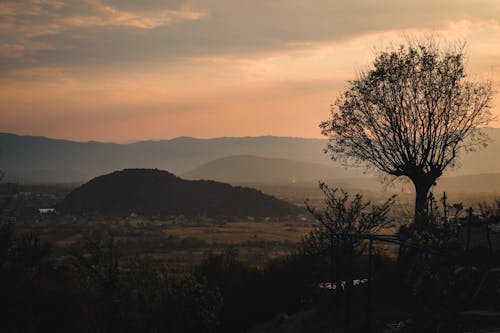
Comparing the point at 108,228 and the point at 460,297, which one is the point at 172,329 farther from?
the point at 108,228

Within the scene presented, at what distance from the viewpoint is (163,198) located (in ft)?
578

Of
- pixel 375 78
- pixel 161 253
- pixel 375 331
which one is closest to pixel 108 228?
pixel 161 253

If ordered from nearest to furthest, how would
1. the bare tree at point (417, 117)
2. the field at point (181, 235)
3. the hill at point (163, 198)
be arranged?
the bare tree at point (417, 117)
the field at point (181, 235)
the hill at point (163, 198)

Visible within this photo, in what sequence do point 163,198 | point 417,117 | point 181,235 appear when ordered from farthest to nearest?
point 163,198 → point 181,235 → point 417,117

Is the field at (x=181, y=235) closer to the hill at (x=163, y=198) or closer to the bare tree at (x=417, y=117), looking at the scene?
the hill at (x=163, y=198)

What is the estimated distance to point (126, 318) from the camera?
34281 mm

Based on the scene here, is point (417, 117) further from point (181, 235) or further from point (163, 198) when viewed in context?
point (163, 198)

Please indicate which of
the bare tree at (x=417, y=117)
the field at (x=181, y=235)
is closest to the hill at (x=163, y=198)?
the field at (x=181, y=235)

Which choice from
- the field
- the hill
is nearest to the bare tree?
the field

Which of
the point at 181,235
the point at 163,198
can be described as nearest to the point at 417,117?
the point at 181,235

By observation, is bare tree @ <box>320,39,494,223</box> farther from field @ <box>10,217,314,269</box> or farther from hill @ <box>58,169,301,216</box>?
hill @ <box>58,169,301,216</box>

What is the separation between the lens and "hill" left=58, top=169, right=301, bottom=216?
170 meters

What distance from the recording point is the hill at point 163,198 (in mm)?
170125

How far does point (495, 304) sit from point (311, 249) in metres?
15.6
